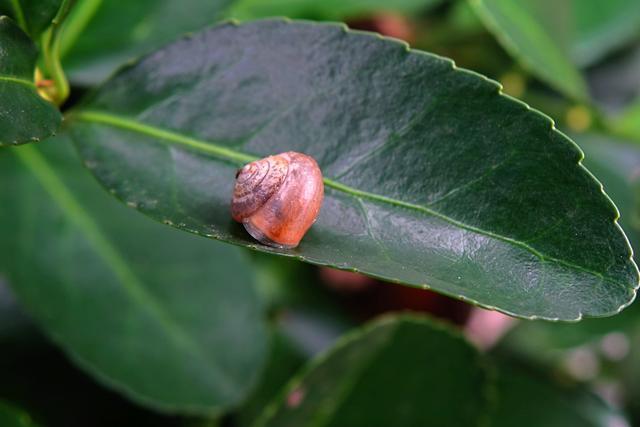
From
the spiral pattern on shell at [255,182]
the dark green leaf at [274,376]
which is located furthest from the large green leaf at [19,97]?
the dark green leaf at [274,376]

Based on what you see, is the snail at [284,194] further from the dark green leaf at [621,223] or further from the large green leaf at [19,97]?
the dark green leaf at [621,223]

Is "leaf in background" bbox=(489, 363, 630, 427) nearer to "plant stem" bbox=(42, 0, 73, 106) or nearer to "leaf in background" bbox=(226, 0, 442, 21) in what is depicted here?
"leaf in background" bbox=(226, 0, 442, 21)

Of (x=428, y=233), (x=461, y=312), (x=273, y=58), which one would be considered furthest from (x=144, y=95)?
(x=461, y=312)

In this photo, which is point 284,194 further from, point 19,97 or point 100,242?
point 100,242

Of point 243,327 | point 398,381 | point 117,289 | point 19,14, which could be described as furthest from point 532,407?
point 19,14

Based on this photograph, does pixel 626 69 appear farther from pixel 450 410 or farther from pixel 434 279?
pixel 434 279

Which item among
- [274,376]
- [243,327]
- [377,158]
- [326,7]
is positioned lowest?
[274,376]
